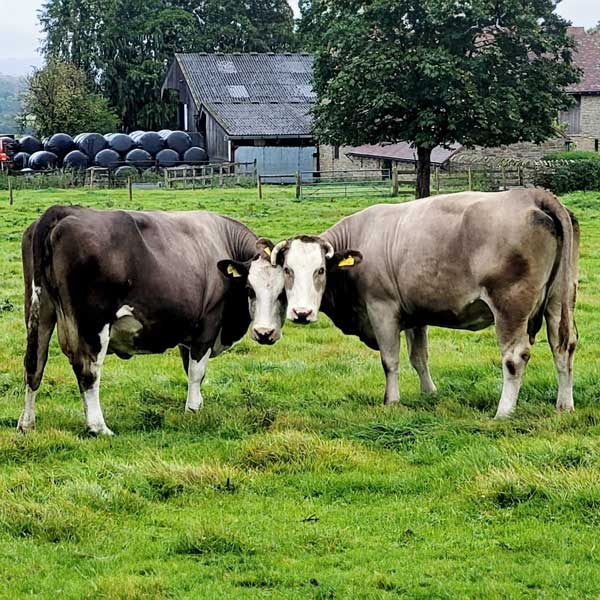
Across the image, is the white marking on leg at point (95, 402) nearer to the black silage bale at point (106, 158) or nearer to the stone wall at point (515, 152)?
the stone wall at point (515, 152)

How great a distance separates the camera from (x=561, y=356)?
897 cm

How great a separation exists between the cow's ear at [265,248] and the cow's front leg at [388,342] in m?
1.07

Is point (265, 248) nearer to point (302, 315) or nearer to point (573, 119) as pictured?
point (302, 315)

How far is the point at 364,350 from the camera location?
39.3 ft

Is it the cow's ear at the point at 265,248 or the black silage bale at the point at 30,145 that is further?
the black silage bale at the point at 30,145

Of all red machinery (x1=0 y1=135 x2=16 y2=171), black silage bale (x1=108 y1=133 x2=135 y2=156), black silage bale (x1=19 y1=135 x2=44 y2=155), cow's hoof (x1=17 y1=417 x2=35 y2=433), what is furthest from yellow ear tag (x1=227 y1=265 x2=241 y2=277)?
black silage bale (x1=19 y1=135 x2=44 y2=155)

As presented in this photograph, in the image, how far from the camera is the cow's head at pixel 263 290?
9023 mm

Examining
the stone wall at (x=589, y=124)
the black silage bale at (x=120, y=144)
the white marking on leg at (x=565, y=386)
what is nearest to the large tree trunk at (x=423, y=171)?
the stone wall at (x=589, y=124)

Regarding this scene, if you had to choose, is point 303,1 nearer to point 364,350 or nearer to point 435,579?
point 364,350

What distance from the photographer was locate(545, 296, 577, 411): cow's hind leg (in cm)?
890

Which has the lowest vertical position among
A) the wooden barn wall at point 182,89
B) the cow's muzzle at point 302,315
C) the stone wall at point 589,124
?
the cow's muzzle at point 302,315

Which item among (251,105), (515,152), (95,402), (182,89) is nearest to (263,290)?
(95,402)

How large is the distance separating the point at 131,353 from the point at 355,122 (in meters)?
Result: 25.0

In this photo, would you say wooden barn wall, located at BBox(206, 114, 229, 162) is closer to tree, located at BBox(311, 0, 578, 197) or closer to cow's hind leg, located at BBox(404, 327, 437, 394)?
tree, located at BBox(311, 0, 578, 197)
